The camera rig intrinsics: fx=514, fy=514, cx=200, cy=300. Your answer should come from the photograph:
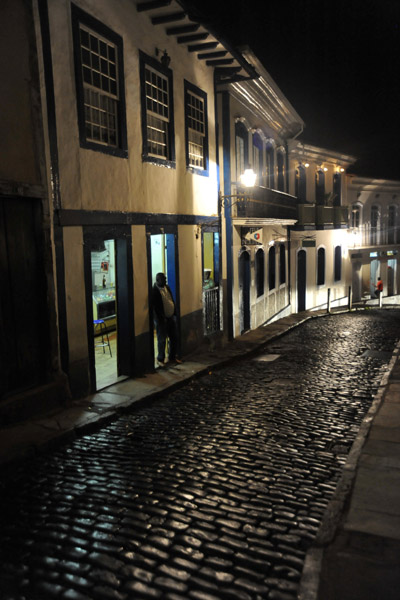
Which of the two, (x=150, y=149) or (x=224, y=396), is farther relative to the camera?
(x=150, y=149)

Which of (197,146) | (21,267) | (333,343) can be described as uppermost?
(197,146)

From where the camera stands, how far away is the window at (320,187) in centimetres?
2769

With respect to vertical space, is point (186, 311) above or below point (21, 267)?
below

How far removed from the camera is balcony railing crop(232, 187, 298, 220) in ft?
52.2

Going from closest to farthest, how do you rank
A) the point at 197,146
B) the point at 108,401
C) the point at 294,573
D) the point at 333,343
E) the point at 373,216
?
the point at 294,573 < the point at 108,401 < the point at 197,146 < the point at 333,343 < the point at 373,216

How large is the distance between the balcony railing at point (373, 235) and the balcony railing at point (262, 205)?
13.4 meters

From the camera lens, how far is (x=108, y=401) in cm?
Answer: 865

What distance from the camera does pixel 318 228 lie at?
25703mm

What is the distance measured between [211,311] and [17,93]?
8345 mm

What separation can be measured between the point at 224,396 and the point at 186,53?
330 inches

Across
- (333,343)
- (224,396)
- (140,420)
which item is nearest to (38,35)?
(140,420)

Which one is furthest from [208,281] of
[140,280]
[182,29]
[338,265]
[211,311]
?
[338,265]

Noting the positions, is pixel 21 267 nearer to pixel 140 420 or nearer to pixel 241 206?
pixel 140 420

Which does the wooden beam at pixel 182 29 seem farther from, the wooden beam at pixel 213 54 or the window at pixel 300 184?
the window at pixel 300 184
